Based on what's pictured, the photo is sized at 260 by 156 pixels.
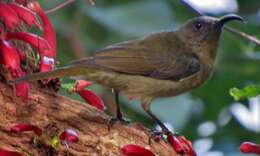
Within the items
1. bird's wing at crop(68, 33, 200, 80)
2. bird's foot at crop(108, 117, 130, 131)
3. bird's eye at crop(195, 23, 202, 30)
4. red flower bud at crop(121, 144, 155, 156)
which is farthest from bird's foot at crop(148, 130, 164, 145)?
bird's eye at crop(195, 23, 202, 30)

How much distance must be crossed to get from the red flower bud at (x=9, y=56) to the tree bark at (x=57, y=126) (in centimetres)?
18

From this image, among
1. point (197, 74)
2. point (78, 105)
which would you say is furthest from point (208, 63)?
point (78, 105)

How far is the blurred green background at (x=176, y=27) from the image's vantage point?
19.1 feet

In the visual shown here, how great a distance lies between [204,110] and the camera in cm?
638

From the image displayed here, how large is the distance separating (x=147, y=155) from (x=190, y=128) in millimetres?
2614

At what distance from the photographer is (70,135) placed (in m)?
3.54

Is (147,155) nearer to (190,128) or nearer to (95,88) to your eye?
(95,88)

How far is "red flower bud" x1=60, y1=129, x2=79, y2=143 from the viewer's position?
139 inches

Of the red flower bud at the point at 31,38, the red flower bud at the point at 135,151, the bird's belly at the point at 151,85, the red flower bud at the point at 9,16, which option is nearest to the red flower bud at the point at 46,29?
the red flower bud at the point at 31,38

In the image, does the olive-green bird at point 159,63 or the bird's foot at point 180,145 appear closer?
the bird's foot at point 180,145

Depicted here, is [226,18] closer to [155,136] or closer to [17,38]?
[155,136]

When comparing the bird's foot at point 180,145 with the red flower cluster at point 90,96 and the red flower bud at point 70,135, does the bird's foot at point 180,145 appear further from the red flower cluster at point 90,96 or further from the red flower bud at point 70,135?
the red flower bud at point 70,135

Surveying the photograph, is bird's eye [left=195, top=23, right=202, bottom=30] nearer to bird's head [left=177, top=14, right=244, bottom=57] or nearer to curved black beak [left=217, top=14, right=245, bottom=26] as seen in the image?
bird's head [left=177, top=14, right=244, bottom=57]

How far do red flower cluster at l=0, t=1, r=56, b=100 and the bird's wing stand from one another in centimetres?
87
